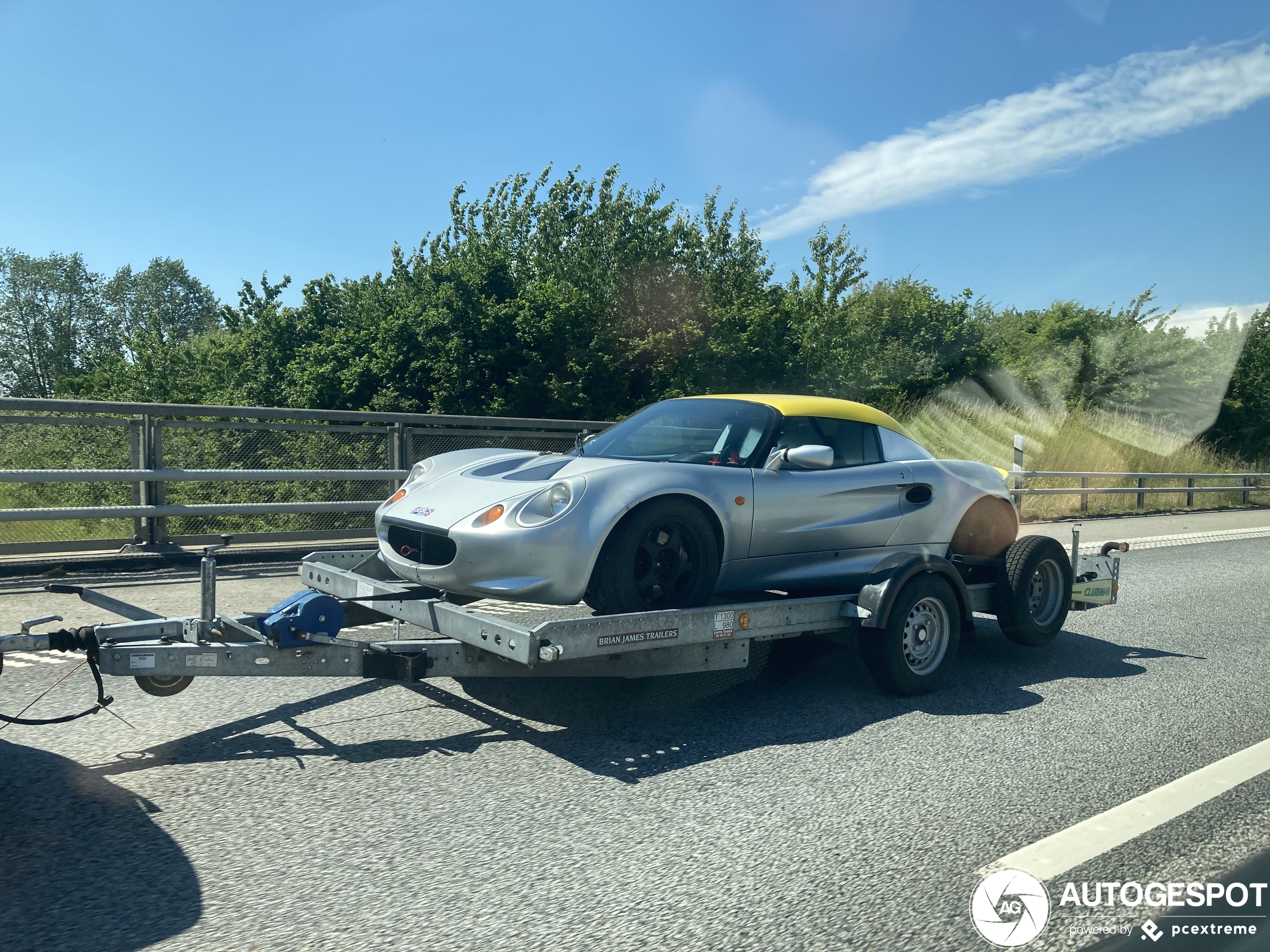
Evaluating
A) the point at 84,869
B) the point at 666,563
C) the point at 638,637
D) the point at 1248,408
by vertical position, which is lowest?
the point at 84,869

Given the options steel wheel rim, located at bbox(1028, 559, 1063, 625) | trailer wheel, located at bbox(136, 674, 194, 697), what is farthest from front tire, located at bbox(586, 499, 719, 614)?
steel wheel rim, located at bbox(1028, 559, 1063, 625)

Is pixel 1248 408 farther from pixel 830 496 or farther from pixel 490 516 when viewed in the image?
pixel 490 516

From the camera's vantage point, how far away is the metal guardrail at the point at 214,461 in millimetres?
8148

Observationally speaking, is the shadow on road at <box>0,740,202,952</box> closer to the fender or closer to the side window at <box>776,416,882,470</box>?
the fender

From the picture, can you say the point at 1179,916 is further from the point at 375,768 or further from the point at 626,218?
the point at 626,218

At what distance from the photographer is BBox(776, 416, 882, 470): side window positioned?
534 cm

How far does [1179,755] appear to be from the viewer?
4.27 meters

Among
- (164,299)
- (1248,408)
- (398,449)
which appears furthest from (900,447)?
(164,299)

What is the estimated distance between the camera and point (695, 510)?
4727 mm

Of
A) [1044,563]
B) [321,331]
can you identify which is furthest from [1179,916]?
[321,331]

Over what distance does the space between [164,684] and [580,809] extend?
181 centimetres

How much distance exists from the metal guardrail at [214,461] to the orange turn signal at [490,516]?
4.99m

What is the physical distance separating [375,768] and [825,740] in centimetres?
200

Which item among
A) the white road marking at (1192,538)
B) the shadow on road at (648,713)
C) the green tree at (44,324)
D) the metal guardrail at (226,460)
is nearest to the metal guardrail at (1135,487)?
the white road marking at (1192,538)
